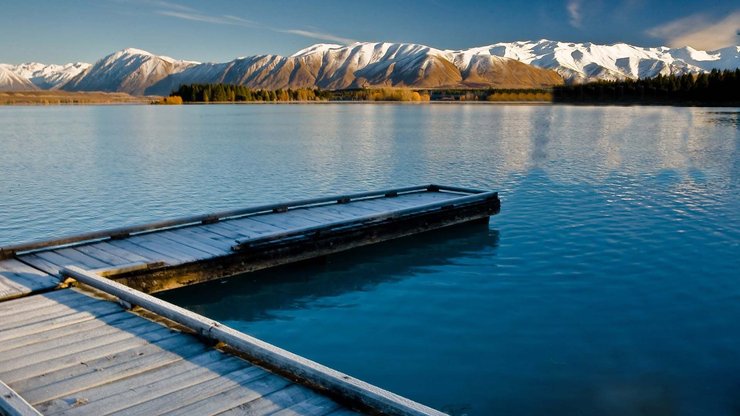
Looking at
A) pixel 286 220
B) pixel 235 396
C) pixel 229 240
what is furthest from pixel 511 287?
pixel 235 396

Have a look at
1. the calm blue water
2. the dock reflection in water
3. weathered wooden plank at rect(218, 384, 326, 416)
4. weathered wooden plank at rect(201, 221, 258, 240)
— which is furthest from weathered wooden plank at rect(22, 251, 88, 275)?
weathered wooden plank at rect(218, 384, 326, 416)

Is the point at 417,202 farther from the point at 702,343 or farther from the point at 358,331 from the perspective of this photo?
the point at 702,343

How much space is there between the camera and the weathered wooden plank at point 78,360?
6.86 m

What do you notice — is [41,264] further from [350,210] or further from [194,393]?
[350,210]

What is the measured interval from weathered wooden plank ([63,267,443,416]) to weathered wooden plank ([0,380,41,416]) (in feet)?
7.50

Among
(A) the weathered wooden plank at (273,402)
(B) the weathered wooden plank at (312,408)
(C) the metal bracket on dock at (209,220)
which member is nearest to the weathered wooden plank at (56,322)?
(A) the weathered wooden plank at (273,402)

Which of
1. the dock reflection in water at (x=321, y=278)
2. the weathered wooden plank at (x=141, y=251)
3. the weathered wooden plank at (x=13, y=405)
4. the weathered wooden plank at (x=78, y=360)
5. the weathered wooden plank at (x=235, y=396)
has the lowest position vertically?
the dock reflection in water at (x=321, y=278)

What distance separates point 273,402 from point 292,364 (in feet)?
1.88

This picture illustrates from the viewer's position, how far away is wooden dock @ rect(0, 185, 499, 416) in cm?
620

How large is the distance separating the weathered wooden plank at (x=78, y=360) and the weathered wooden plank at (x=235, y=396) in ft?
5.49

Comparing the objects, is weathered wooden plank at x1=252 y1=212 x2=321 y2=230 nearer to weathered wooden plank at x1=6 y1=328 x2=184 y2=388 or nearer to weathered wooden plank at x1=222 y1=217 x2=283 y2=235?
weathered wooden plank at x1=222 y1=217 x2=283 y2=235

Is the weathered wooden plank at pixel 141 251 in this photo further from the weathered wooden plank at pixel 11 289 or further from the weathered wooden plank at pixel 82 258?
the weathered wooden plank at pixel 11 289

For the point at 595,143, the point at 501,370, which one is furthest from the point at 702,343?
the point at 595,143

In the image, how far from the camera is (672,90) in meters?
164
